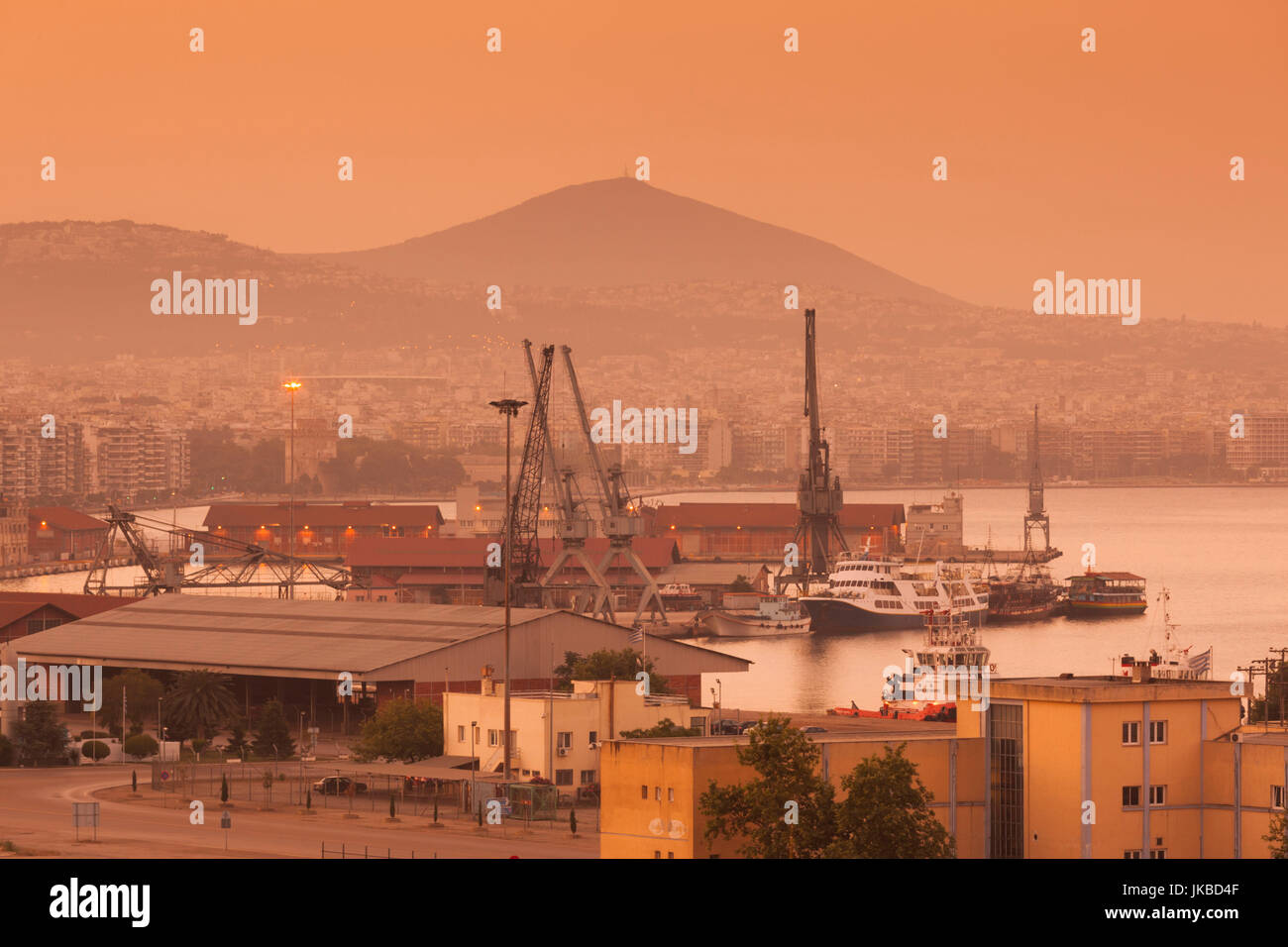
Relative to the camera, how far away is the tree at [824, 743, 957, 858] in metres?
14.9

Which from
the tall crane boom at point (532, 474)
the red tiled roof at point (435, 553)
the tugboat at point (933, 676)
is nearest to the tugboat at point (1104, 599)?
the red tiled roof at point (435, 553)

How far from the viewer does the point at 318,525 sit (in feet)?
355

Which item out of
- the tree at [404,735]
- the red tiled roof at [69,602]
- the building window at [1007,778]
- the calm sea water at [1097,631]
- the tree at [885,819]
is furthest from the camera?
the calm sea water at [1097,631]

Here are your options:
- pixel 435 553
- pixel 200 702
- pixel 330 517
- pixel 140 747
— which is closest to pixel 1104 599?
pixel 435 553

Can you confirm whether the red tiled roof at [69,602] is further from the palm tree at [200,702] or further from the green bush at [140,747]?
the green bush at [140,747]

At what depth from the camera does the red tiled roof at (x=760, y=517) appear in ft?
348

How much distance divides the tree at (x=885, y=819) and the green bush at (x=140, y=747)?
17053 mm

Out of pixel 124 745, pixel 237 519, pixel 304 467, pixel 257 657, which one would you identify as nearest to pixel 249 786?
pixel 124 745

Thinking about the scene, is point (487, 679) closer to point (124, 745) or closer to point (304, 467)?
point (124, 745)

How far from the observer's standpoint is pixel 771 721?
1639cm

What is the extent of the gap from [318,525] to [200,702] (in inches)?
3003

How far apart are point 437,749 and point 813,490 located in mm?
63241

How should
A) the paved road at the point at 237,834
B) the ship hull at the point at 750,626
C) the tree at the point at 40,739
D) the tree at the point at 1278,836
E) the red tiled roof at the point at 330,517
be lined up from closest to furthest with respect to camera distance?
1. the tree at the point at 1278,836
2. the paved road at the point at 237,834
3. the tree at the point at 40,739
4. the ship hull at the point at 750,626
5. the red tiled roof at the point at 330,517

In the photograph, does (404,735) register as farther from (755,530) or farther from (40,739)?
(755,530)
